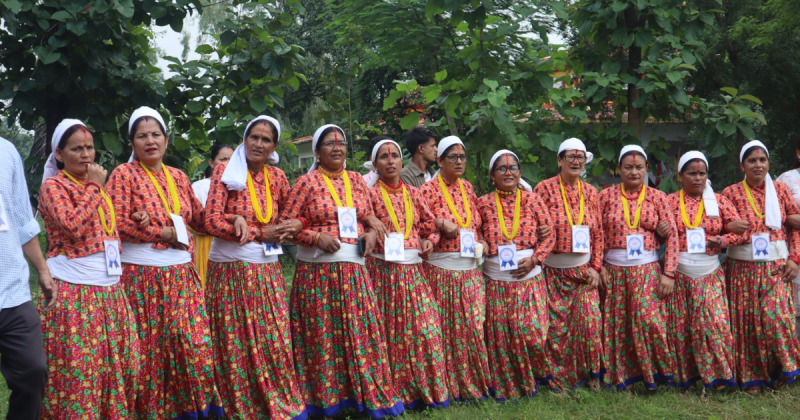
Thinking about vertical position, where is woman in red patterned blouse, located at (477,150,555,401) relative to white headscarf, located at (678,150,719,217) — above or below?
below

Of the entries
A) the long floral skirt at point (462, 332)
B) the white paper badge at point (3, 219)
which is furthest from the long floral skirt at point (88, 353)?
the long floral skirt at point (462, 332)

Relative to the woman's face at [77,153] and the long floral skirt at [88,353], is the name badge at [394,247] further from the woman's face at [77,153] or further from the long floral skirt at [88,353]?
the woman's face at [77,153]

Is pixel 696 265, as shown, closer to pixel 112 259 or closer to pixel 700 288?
pixel 700 288

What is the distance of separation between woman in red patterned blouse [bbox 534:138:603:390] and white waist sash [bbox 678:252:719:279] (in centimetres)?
67

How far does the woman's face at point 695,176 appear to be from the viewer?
5.48 m

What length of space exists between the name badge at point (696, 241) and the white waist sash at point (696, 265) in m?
0.07

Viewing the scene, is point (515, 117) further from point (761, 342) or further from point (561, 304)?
point (761, 342)

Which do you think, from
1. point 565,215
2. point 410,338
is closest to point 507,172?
point 565,215

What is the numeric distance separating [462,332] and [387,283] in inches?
25.6

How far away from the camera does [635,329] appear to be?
5301 millimetres

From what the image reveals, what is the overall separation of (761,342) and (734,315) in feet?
0.88

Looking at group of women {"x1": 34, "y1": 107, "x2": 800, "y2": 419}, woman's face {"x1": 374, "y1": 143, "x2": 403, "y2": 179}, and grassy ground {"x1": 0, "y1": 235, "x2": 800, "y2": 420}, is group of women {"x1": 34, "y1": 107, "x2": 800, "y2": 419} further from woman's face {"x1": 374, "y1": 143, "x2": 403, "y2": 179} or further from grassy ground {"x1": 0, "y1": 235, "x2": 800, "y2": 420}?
→ grassy ground {"x1": 0, "y1": 235, "x2": 800, "y2": 420}

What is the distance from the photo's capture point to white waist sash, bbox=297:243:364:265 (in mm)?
4555

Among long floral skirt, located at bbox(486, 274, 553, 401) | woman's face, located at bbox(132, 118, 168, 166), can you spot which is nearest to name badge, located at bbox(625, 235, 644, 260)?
long floral skirt, located at bbox(486, 274, 553, 401)
